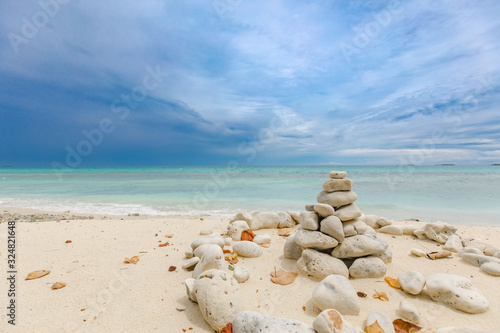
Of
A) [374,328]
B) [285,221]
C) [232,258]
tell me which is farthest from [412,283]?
[285,221]

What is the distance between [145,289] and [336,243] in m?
3.02

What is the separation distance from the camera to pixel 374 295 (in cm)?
329

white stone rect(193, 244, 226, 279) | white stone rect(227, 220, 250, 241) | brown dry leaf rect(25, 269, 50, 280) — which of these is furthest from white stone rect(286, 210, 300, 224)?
brown dry leaf rect(25, 269, 50, 280)

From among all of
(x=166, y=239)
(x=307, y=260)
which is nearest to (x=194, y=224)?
(x=166, y=239)

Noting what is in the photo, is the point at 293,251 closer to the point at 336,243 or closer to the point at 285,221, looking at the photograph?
the point at 336,243

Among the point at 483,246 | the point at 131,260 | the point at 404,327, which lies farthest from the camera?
the point at 483,246

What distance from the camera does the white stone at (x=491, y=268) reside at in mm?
3773

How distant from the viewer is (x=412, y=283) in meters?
3.26

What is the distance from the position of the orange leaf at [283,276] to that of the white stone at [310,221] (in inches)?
30.9

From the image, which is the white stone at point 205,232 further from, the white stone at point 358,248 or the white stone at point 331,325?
the white stone at point 331,325

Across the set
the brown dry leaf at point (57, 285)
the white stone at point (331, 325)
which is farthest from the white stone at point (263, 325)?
the brown dry leaf at point (57, 285)

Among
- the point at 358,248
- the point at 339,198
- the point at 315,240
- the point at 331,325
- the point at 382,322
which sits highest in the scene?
the point at 339,198

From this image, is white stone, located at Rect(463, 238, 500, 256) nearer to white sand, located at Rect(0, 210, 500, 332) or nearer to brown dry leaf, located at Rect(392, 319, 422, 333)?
white sand, located at Rect(0, 210, 500, 332)

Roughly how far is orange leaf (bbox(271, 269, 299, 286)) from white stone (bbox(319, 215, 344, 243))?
872 mm
